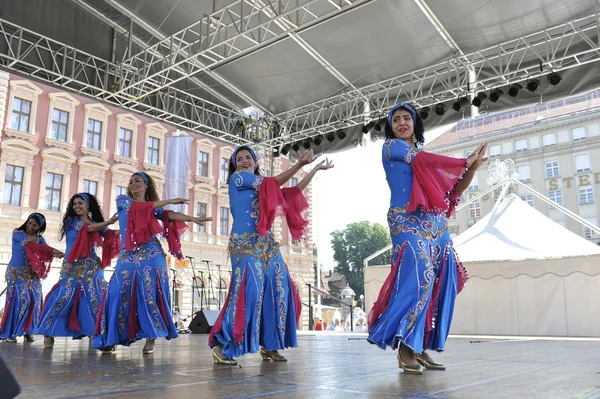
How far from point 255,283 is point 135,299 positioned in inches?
50.6

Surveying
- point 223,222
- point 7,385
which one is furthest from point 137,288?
point 223,222

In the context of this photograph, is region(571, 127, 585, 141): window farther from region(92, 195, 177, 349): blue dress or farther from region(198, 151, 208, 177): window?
region(92, 195, 177, 349): blue dress

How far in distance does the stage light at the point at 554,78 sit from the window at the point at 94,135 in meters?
14.2

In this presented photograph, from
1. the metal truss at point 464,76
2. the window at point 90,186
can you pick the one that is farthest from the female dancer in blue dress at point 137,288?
the window at point 90,186

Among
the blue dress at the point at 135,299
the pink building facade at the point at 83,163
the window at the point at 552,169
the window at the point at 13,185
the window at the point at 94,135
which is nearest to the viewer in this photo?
the blue dress at the point at 135,299

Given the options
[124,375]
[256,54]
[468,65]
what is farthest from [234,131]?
[124,375]

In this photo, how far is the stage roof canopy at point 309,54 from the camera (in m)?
7.98

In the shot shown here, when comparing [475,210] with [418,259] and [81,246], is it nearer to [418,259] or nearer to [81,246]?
[81,246]

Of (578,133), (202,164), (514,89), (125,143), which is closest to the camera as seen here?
(514,89)

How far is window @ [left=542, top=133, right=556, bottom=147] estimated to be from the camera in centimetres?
3456

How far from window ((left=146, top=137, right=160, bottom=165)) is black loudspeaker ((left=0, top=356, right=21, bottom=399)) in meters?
18.9

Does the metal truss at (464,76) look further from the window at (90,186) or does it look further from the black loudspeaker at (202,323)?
the window at (90,186)

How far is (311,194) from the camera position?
2322cm

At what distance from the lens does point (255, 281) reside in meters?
3.27
